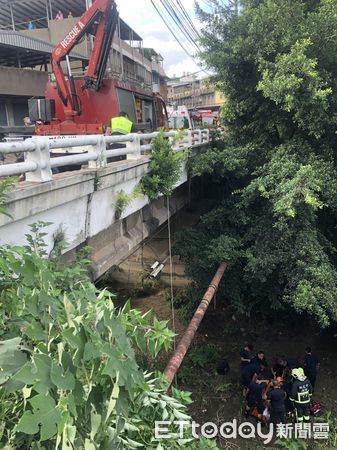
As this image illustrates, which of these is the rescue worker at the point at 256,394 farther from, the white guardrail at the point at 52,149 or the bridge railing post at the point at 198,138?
the bridge railing post at the point at 198,138

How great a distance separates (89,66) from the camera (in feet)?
29.7

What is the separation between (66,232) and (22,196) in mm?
1077

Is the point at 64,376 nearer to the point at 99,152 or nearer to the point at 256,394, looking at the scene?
the point at 99,152

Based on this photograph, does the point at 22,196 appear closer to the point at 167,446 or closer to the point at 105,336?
the point at 105,336

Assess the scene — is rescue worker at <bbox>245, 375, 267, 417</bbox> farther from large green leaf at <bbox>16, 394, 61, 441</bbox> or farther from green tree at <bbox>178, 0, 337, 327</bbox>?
large green leaf at <bbox>16, 394, 61, 441</bbox>

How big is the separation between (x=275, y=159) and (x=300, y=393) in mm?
5347

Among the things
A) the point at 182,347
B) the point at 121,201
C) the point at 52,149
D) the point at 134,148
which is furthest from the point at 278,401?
the point at 52,149

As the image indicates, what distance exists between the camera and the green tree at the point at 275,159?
7957 mm

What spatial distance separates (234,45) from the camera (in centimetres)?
927

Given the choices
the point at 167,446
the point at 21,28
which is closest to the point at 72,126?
the point at 167,446

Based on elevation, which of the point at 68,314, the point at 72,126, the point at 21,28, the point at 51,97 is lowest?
the point at 68,314

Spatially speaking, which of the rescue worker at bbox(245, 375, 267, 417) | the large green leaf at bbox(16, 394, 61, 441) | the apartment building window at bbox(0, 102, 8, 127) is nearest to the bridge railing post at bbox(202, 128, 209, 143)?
the rescue worker at bbox(245, 375, 267, 417)

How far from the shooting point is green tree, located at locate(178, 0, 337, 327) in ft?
26.1

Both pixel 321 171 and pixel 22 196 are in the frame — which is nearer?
pixel 22 196
